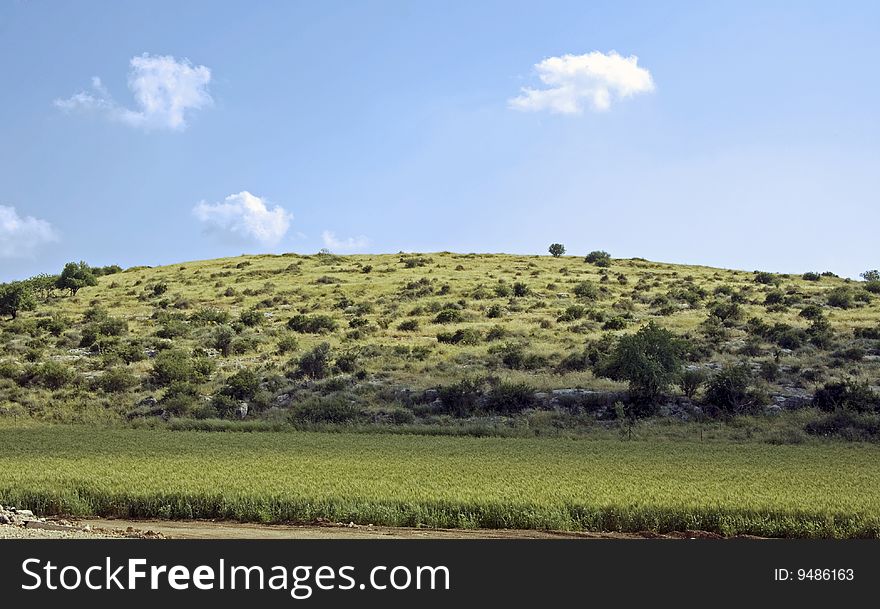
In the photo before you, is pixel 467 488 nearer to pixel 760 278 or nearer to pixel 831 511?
pixel 831 511

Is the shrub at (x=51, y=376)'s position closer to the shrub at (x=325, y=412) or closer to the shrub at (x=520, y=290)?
the shrub at (x=325, y=412)

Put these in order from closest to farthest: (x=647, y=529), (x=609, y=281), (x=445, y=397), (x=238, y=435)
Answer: (x=647, y=529)
(x=238, y=435)
(x=445, y=397)
(x=609, y=281)

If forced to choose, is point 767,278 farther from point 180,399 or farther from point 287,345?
point 180,399

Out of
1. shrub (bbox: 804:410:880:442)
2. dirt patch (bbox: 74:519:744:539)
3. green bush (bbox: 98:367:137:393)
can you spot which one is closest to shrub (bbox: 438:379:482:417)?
shrub (bbox: 804:410:880:442)

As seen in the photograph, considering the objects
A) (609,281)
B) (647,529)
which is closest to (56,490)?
(647,529)

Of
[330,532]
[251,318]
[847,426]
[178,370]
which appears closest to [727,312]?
[847,426]

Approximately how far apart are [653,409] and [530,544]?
33.5 m

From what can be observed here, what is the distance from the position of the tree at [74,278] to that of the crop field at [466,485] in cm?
6034

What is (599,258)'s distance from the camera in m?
108

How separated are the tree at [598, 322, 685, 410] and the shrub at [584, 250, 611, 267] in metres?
56.8

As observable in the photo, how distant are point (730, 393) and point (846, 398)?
19.9ft

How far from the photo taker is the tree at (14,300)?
76.6 meters

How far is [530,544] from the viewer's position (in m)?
15.0

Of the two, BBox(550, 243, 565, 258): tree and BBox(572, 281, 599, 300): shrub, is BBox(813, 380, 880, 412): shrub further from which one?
BBox(550, 243, 565, 258): tree
